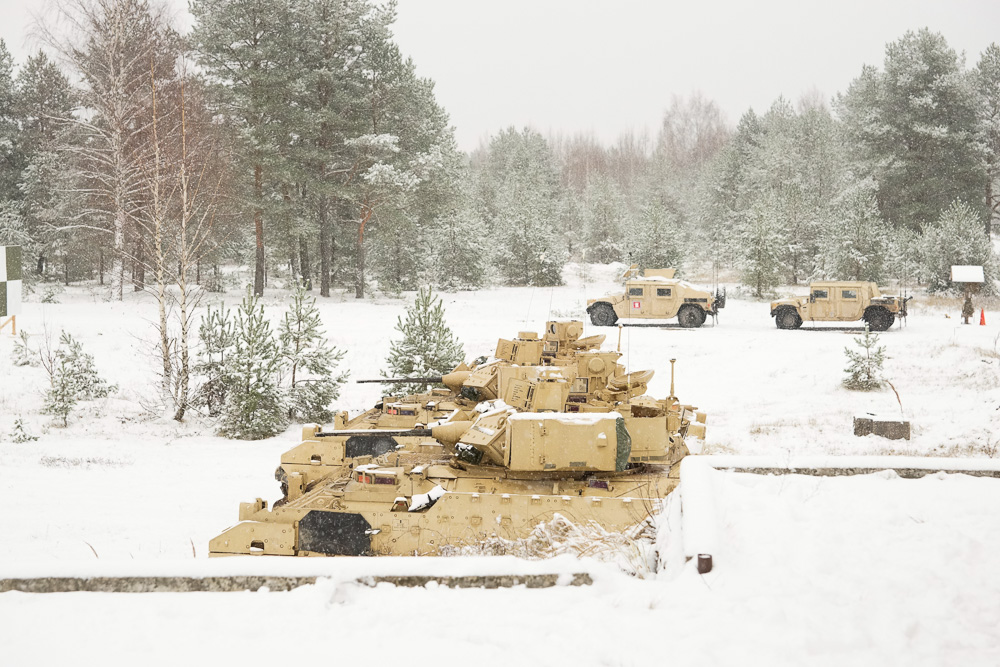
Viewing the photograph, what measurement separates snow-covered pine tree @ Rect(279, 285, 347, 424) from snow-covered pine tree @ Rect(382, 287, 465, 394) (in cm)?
136

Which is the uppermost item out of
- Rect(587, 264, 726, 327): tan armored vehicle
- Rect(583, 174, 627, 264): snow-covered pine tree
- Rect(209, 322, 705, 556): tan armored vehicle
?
Rect(583, 174, 627, 264): snow-covered pine tree

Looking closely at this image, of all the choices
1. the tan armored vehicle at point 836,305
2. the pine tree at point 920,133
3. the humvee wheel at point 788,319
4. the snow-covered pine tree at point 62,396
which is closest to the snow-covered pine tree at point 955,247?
the pine tree at point 920,133

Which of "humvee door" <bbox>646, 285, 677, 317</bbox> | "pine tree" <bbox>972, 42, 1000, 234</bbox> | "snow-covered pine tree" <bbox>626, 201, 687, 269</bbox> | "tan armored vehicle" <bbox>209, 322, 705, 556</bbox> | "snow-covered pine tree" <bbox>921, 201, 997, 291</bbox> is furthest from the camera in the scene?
"snow-covered pine tree" <bbox>626, 201, 687, 269</bbox>

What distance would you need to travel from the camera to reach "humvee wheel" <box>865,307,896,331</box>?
85.2 feet

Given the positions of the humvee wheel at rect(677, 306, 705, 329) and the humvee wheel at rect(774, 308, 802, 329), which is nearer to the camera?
the humvee wheel at rect(774, 308, 802, 329)

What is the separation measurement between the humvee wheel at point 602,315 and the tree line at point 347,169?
378 inches

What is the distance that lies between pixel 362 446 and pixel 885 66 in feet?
133

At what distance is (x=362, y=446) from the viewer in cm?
1066

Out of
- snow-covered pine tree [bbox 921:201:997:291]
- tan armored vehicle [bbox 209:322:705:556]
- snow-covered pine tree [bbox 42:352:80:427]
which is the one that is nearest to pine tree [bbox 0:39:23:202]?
snow-covered pine tree [bbox 42:352:80:427]

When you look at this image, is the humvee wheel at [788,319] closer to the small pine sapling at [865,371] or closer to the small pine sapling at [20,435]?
the small pine sapling at [865,371]

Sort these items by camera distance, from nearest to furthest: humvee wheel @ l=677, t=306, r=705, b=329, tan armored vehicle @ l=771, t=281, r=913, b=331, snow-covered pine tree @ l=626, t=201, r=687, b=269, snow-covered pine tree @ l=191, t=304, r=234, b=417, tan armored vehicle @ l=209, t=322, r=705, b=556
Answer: tan armored vehicle @ l=209, t=322, r=705, b=556, snow-covered pine tree @ l=191, t=304, r=234, b=417, tan armored vehicle @ l=771, t=281, r=913, b=331, humvee wheel @ l=677, t=306, r=705, b=329, snow-covered pine tree @ l=626, t=201, r=687, b=269

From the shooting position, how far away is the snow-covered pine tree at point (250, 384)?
15414 millimetres

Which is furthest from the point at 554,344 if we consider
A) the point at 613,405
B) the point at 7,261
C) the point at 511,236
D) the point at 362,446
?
the point at 511,236

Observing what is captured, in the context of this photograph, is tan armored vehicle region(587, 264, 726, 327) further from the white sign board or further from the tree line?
the tree line
